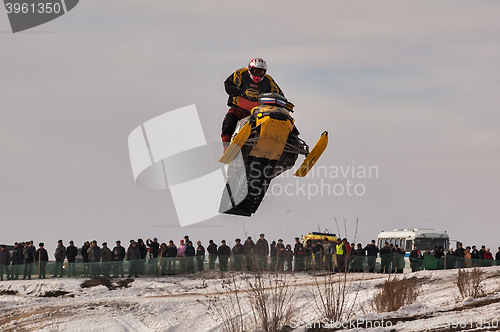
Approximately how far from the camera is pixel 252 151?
54.2 ft

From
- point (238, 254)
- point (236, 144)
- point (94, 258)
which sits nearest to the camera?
point (236, 144)

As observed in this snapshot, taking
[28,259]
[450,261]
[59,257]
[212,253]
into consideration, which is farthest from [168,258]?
[450,261]

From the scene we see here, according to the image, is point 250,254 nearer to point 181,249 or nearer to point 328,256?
point 328,256

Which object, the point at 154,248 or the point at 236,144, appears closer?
the point at 236,144

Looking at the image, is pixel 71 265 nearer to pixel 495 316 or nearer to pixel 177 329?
pixel 177 329

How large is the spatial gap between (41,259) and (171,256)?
551cm

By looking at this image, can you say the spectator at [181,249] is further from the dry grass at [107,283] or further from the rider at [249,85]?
the rider at [249,85]

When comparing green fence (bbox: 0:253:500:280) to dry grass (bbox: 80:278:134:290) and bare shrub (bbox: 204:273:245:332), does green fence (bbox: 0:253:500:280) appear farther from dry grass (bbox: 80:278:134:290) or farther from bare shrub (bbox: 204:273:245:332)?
bare shrub (bbox: 204:273:245:332)

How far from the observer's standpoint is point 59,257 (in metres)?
27.6

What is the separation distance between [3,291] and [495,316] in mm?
19921

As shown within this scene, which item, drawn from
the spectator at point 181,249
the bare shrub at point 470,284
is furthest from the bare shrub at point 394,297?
the spectator at point 181,249

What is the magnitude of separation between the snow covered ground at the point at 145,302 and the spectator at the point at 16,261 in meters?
0.77

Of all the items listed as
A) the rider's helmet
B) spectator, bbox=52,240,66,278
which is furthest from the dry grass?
the rider's helmet

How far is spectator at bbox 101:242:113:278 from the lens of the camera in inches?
1067
